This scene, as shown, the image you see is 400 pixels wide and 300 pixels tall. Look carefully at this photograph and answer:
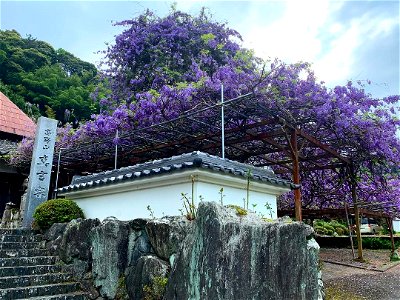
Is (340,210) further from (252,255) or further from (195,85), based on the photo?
(252,255)

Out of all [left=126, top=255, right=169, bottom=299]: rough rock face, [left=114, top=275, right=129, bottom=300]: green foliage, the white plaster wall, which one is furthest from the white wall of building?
[left=114, top=275, right=129, bottom=300]: green foliage

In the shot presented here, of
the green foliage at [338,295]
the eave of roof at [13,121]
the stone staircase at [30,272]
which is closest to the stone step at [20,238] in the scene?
the stone staircase at [30,272]

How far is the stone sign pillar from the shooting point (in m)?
8.17

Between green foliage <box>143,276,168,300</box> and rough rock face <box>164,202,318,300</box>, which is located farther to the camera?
green foliage <box>143,276,168,300</box>

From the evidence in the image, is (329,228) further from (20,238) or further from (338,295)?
(20,238)

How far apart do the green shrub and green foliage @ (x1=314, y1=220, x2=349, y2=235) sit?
60.6 ft

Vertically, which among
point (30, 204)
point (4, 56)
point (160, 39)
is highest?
point (4, 56)

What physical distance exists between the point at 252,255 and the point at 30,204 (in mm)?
6657

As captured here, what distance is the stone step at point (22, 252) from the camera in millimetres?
6396

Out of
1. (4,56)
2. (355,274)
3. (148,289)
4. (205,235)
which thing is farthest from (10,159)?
(4,56)

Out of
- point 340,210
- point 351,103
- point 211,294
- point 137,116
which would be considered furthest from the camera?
point 340,210

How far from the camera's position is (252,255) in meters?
3.36

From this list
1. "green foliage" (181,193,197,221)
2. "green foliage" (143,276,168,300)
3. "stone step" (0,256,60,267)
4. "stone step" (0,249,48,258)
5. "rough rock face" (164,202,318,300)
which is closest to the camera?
"rough rock face" (164,202,318,300)

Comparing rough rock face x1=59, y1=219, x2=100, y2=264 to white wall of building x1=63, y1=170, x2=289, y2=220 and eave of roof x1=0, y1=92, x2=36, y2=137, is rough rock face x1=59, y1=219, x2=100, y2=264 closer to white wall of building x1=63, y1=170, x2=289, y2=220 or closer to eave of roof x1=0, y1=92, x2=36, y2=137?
white wall of building x1=63, y1=170, x2=289, y2=220
